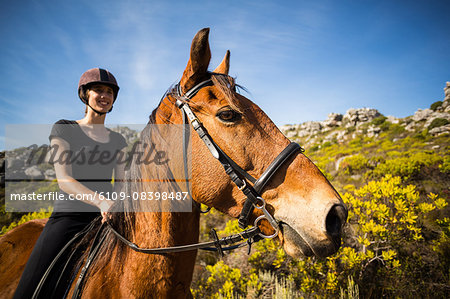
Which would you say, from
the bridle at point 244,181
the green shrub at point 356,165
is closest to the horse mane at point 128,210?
the bridle at point 244,181

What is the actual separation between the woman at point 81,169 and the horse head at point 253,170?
3.39 ft

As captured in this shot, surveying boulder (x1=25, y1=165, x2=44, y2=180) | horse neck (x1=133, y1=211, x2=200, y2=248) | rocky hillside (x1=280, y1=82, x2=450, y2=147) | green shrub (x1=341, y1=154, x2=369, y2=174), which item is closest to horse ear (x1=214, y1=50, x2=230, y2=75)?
horse neck (x1=133, y1=211, x2=200, y2=248)

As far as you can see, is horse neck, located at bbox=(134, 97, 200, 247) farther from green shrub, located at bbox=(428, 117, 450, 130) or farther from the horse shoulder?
green shrub, located at bbox=(428, 117, 450, 130)

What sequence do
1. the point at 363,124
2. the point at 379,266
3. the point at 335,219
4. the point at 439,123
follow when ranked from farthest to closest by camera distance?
the point at 363,124, the point at 439,123, the point at 379,266, the point at 335,219

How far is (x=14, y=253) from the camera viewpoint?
2.34 m

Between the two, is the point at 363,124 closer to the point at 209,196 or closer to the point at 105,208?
the point at 209,196

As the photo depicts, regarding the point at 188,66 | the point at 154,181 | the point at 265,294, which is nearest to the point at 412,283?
the point at 265,294

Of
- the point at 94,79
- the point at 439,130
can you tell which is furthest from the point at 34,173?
the point at 439,130

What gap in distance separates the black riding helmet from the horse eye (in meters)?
1.61

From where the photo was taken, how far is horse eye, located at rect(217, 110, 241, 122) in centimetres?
154

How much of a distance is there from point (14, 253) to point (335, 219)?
343 cm

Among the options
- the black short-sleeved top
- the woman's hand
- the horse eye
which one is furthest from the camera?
the black short-sleeved top

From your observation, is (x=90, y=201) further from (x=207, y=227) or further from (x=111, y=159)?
(x=207, y=227)

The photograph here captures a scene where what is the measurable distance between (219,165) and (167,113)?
2.28 ft
